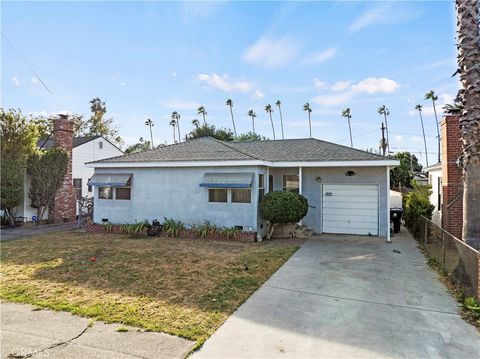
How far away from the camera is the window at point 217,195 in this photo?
40.0 ft

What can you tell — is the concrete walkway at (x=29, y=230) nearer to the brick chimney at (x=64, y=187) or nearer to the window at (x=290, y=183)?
the brick chimney at (x=64, y=187)

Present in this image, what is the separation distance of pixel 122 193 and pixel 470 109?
41.9 ft

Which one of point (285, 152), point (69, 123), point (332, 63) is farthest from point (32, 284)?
point (332, 63)

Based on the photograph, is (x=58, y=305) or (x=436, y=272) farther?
(x=436, y=272)

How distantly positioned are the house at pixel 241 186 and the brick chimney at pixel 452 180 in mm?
1721

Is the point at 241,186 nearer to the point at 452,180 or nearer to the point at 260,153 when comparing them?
the point at 260,153

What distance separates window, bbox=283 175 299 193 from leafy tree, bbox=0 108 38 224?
40.9 ft

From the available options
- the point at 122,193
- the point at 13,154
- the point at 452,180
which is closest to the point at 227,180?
the point at 122,193

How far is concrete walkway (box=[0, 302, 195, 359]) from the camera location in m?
3.79

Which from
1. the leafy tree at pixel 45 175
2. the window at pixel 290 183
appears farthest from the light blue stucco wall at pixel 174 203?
the leafy tree at pixel 45 175

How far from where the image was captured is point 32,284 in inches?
258

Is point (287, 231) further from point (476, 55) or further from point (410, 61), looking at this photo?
point (410, 61)

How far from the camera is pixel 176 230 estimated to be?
12.4 metres

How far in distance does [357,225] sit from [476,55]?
24.4 ft
